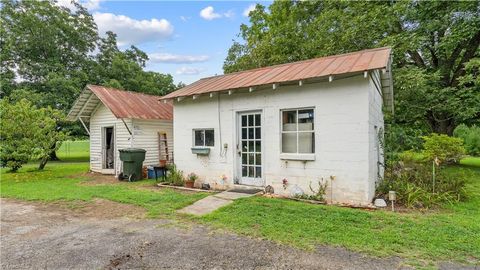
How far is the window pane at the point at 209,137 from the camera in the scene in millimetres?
8477

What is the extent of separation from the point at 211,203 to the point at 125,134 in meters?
6.83

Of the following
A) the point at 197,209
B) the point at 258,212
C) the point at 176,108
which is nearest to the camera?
the point at 258,212

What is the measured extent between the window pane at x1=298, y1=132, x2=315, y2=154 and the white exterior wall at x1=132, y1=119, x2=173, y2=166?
7.25 m

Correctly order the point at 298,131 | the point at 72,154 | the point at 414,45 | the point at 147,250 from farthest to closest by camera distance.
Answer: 1. the point at 72,154
2. the point at 414,45
3. the point at 298,131
4. the point at 147,250

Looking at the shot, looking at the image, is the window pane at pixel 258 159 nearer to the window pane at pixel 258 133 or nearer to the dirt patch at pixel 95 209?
the window pane at pixel 258 133

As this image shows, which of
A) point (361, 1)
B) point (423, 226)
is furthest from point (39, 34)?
point (423, 226)

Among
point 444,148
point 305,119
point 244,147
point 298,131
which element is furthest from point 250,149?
point 444,148

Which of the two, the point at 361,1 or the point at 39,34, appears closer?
the point at 361,1

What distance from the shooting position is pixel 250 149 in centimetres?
779

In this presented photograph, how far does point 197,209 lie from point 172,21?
33.4ft

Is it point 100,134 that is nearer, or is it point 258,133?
point 258,133

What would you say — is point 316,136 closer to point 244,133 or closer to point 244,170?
point 244,133

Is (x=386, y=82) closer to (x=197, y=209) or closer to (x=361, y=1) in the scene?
(x=197, y=209)

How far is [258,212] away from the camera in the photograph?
5.44m
